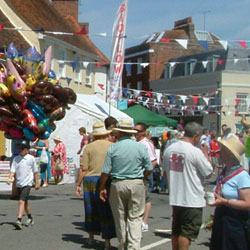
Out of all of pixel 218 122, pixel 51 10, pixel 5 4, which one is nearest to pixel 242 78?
pixel 218 122

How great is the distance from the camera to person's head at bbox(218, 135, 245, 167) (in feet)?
18.7

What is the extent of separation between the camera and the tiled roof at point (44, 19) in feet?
101

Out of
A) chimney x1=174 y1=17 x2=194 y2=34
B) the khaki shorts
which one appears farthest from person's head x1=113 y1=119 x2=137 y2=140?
chimney x1=174 y1=17 x2=194 y2=34

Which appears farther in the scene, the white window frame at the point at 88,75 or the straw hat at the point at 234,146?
the white window frame at the point at 88,75

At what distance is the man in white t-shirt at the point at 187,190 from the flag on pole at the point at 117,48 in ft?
45.3

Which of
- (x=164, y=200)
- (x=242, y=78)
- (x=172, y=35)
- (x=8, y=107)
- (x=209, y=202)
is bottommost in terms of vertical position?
(x=164, y=200)

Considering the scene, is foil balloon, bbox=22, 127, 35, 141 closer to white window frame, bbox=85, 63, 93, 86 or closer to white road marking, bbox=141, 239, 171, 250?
white road marking, bbox=141, 239, 171, 250

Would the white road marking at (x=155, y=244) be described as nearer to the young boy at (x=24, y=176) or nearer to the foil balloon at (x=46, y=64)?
the young boy at (x=24, y=176)

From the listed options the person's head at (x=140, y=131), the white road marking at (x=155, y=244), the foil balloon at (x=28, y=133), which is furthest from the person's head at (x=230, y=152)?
the foil balloon at (x=28, y=133)

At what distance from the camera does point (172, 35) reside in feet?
196

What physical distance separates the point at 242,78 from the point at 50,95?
4169 centimetres

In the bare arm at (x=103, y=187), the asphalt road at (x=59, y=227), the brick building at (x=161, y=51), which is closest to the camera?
the bare arm at (x=103, y=187)

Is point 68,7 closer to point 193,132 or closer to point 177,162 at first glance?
point 193,132

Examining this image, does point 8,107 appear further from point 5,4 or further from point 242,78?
point 242,78
